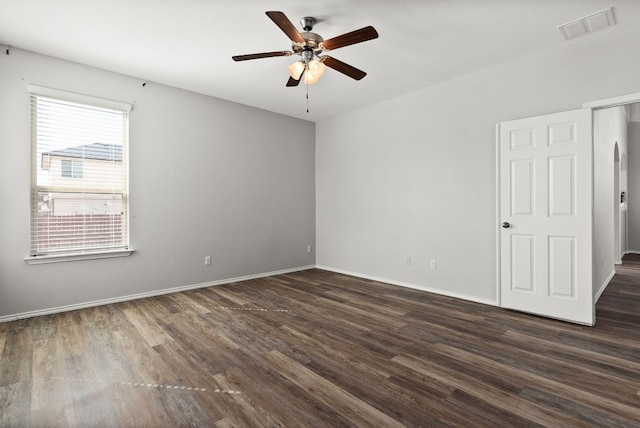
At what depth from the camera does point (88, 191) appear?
12.3ft

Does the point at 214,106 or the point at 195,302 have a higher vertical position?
the point at 214,106

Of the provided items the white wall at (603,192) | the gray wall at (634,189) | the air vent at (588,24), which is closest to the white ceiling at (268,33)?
the air vent at (588,24)

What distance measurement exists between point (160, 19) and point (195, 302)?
3084mm

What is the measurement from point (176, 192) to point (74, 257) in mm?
1406

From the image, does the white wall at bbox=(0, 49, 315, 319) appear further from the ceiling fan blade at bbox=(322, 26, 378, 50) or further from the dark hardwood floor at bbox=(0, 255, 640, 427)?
the ceiling fan blade at bbox=(322, 26, 378, 50)

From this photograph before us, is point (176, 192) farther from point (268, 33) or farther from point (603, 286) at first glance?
point (603, 286)

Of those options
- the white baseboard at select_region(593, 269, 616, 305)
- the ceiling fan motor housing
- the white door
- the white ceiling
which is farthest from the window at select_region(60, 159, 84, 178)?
the white baseboard at select_region(593, 269, 616, 305)

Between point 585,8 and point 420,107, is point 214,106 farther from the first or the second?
point 585,8

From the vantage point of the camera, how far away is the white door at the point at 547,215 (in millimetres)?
3139

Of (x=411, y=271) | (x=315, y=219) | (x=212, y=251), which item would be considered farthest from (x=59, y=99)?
(x=411, y=271)

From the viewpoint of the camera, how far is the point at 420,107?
450 centimetres

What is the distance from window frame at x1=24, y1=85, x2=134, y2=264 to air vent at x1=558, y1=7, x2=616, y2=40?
4.91m

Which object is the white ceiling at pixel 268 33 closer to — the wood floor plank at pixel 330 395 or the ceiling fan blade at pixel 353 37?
the ceiling fan blade at pixel 353 37

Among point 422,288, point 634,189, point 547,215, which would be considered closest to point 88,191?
point 422,288
